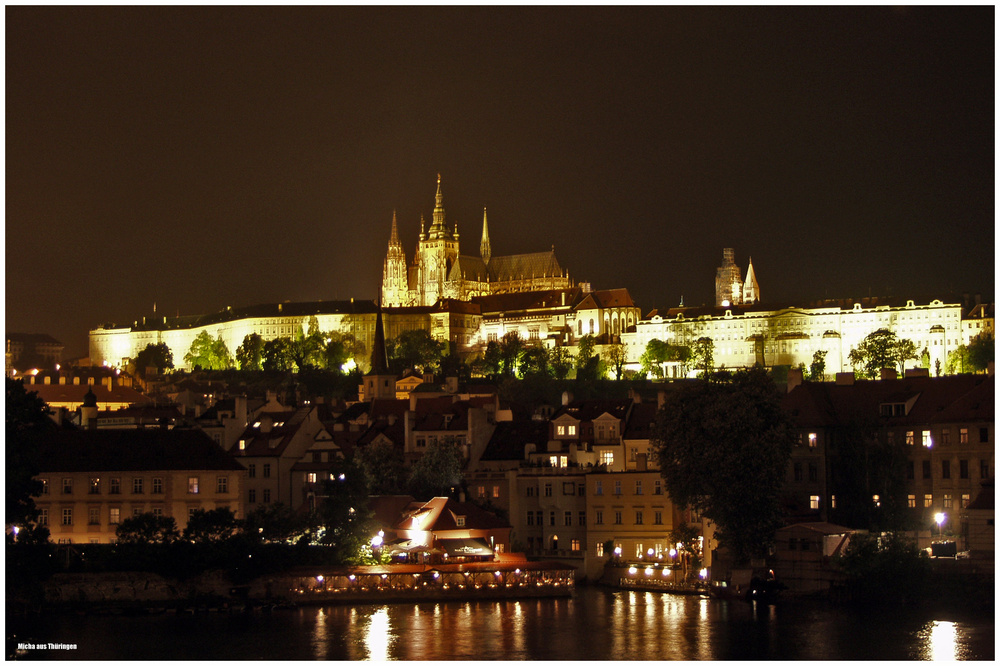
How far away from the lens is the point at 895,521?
55.8 meters

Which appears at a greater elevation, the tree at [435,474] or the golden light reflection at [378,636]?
the tree at [435,474]

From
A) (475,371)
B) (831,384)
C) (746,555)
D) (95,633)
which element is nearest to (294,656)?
(95,633)

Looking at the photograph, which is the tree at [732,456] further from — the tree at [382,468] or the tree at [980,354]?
the tree at [980,354]

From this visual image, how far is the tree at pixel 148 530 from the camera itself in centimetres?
5494

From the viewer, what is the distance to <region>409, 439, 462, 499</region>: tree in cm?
6488

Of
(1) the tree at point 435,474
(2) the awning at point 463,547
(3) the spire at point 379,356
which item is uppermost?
(3) the spire at point 379,356

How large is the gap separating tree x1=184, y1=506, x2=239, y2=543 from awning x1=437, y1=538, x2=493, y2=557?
7.57 m

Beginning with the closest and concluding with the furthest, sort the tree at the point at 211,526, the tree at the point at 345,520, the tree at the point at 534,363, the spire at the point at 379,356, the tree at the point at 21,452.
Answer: the tree at the point at 21,452 < the tree at the point at 211,526 < the tree at the point at 345,520 < the spire at the point at 379,356 < the tree at the point at 534,363

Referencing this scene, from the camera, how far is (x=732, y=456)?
54.9 metres

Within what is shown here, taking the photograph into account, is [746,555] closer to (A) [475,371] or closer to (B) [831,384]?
(B) [831,384]

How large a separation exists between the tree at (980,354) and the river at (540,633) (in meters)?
116

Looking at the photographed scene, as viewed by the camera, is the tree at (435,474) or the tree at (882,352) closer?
the tree at (435,474)

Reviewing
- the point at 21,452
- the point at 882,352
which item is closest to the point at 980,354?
the point at 882,352

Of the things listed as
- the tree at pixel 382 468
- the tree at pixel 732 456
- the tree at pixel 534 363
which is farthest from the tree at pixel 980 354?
the tree at pixel 732 456
